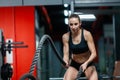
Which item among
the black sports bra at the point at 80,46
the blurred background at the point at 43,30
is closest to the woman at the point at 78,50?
the black sports bra at the point at 80,46

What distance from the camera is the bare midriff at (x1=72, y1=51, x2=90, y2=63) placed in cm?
425

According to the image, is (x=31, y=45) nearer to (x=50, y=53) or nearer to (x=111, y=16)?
(x=50, y=53)

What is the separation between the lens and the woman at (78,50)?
13.5 ft

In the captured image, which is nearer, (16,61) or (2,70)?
(2,70)

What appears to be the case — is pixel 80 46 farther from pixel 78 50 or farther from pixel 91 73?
pixel 91 73

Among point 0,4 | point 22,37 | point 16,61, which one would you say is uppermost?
point 0,4

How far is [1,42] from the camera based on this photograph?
369cm

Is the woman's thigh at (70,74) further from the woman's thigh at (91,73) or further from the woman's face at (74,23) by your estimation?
the woman's face at (74,23)

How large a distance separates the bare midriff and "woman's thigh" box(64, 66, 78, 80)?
0.12 metres

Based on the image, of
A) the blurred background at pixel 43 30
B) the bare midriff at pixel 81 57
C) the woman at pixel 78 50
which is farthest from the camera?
the blurred background at pixel 43 30

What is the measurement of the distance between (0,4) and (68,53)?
5.26 metres

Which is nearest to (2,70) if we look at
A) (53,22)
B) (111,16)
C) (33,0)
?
(33,0)

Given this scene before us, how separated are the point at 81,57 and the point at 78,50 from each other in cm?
14

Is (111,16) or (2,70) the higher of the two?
(111,16)
